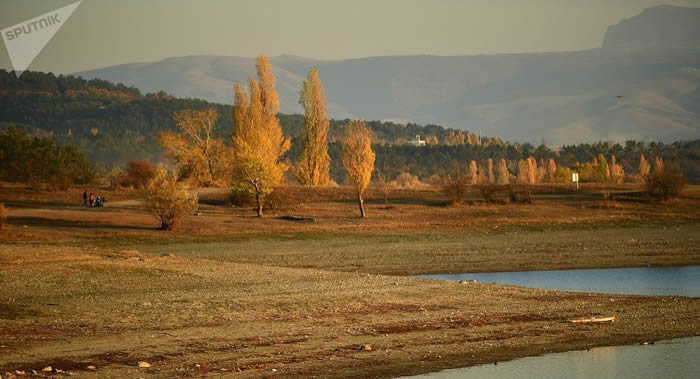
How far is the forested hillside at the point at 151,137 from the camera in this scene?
133m

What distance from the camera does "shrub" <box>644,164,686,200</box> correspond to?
2210 inches

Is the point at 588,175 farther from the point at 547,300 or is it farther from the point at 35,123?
the point at 35,123

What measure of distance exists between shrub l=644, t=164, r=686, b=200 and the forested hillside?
57.5 meters

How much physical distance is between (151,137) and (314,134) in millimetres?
100349

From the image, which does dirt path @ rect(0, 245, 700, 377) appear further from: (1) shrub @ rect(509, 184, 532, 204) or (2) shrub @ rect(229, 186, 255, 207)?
(1) shrub @ rect(509, 184, 532, 204)

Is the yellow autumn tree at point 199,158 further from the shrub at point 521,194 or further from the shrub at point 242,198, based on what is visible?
the shrub at point 521,194

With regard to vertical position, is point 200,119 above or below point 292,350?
above

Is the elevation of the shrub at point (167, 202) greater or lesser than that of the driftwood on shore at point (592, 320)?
greater

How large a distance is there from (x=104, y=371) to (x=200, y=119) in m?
57.6

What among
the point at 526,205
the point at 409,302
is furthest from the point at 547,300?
the point at 526,205

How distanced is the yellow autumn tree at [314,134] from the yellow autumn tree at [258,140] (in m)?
1.84

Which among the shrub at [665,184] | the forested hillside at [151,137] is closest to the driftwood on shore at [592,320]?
the shrub at [665,184]

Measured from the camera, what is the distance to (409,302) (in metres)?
24.1

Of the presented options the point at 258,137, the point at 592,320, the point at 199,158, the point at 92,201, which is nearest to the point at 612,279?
the point at 592,320
